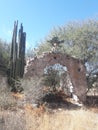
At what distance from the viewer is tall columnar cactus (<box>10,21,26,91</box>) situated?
2314 cm

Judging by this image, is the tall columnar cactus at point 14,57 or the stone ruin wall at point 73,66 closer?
the stone ruin wall at point 73,66

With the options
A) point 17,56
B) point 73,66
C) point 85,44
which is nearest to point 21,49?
point 17,56

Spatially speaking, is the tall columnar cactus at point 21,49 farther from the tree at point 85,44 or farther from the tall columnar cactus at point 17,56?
the tree at point 85,44

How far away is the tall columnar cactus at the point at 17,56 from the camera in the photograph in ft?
75.9

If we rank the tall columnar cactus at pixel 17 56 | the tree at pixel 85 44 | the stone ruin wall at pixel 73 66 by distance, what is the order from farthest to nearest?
the tree at pixel 85 44
the tall columnar cactus at pixel 17 56
the stone ruin wall at pixel 73 66

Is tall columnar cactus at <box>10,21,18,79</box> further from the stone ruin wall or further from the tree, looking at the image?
the tree

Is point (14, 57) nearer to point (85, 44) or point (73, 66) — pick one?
point (73, 66)

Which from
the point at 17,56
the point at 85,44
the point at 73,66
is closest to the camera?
the point at 73,66

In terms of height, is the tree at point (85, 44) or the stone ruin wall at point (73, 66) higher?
the tree at point (85, 44)

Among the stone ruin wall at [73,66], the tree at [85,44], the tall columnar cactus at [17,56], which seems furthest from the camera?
the tree at [85,44]

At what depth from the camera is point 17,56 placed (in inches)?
927

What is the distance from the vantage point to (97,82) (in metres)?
27.2

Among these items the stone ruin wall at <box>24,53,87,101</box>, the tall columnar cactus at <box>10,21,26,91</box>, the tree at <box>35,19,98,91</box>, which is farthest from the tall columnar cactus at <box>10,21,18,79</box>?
the tree at <box>35,19,98,91</box>

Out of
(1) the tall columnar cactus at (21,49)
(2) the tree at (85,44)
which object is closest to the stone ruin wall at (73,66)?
(1) the tall columnar cactus at (21,49)
